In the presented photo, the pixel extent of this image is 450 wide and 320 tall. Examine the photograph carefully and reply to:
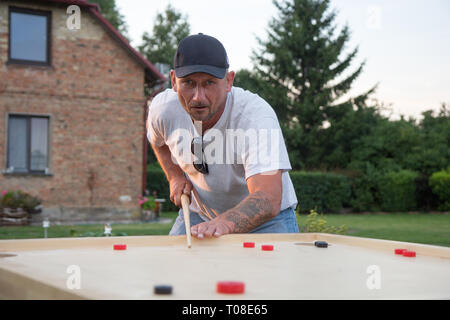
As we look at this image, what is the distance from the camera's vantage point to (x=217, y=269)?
2129 millimetres

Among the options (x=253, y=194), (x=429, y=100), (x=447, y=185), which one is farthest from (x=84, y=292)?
(x=429, y=100)

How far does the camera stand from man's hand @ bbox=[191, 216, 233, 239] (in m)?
3.05

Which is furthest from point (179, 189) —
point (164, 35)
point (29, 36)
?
point (164, 35)

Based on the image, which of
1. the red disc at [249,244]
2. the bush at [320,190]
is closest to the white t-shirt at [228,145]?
the red disc at [249,244]

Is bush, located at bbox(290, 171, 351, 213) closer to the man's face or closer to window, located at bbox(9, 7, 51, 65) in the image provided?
window, located at bbox(9, 7, 51, 65)

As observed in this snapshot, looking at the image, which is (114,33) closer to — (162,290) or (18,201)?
(18,201)

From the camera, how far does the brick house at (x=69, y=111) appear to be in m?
14.7

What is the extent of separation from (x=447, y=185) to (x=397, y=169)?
7.83 ft

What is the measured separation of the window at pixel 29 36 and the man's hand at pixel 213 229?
43.7 ft

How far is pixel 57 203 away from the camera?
14.9m

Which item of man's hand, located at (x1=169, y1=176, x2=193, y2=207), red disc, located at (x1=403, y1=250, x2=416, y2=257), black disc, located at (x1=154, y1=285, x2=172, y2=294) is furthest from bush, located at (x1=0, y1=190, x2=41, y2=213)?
black disc, located at (x1=154, y1=285, x2=172, y2=294)

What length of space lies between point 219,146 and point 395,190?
800 inches

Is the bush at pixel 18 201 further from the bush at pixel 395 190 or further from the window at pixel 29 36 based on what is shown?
the bush at pixel 395 190
